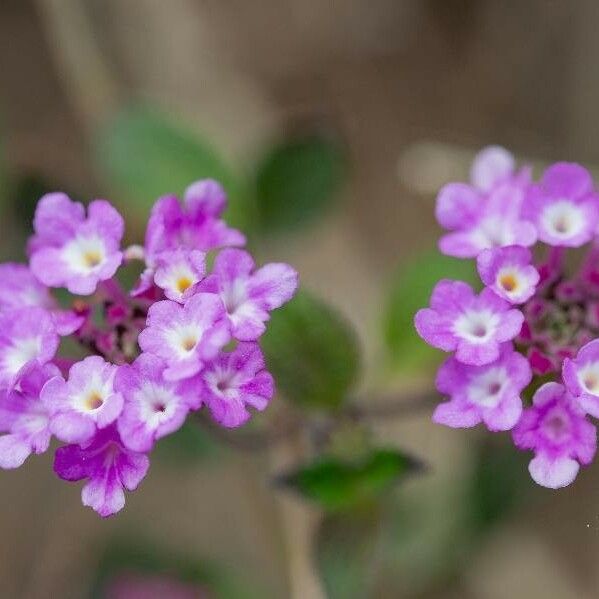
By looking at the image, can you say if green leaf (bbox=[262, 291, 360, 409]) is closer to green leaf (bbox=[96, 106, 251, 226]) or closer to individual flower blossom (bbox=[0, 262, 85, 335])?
individual flower blossom (bbox=[0, 262, 85, 335])

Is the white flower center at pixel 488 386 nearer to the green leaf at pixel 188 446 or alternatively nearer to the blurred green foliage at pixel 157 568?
the green leaf at pixel 188 446

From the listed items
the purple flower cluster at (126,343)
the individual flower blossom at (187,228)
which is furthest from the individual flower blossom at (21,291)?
the individual flower blossom at (187,228)

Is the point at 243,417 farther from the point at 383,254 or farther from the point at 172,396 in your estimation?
the point at 383,254

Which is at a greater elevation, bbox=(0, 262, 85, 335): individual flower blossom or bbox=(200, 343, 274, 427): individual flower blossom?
bbox=(0, 262, 85, 335): individual flower blossom

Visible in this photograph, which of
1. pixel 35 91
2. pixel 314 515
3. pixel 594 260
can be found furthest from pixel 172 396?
pixel 35 91

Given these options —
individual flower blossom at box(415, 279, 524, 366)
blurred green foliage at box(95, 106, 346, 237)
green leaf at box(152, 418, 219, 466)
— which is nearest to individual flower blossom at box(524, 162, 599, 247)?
individual flower blossom at box(415, 279, 524, 366)

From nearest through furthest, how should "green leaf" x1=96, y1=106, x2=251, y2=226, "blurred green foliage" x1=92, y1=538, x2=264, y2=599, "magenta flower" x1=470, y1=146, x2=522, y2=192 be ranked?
"magenta flower" x1=470, y1=146, x2=522, y2=192
"green leaf" x1=96, y1=106, x2=251, y2=226
"blurred green foliage" x1=92, y1=538, x2=264, y2=599
